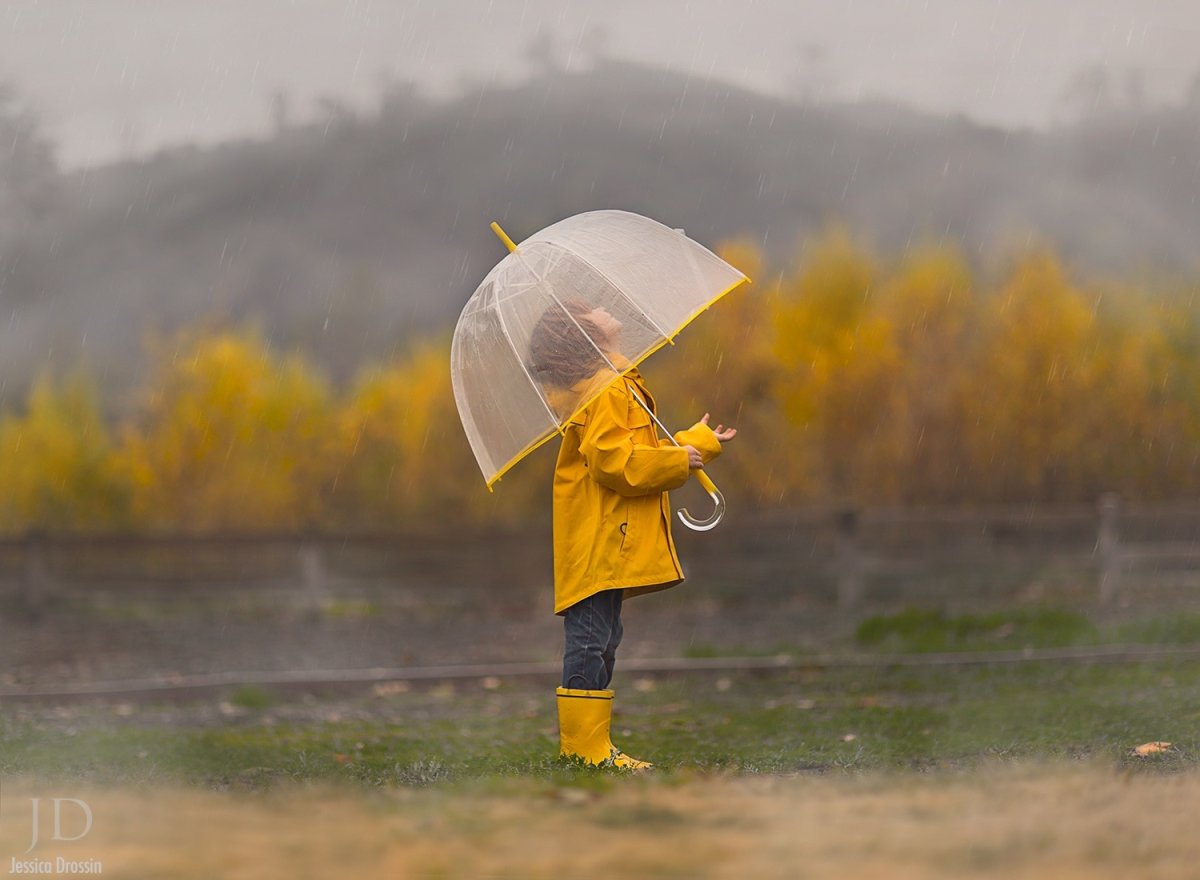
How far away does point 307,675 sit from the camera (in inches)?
347

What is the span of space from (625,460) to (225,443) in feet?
111

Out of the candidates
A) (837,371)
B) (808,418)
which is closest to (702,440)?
(808,418)

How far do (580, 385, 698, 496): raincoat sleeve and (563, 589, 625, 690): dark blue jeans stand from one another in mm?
419

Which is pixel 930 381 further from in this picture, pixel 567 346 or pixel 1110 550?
pixel 567 346

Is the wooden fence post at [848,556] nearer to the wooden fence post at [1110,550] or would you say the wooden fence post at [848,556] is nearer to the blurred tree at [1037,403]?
the wooden fence post at [1110,550]

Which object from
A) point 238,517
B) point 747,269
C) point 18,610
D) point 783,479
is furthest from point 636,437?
point 238,517

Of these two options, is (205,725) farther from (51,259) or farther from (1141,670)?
(51,259)

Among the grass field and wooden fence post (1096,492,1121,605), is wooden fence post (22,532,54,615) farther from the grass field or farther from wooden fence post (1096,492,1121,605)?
wooden fence post (1096,492,1121,605)

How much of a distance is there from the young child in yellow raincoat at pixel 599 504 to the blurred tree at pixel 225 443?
29187 mm

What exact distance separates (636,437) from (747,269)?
91.0ft

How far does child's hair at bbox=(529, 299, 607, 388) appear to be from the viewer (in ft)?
15.8

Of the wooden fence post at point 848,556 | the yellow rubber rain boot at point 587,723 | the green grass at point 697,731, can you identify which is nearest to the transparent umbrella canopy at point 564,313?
the yellow rubber rain boot at point 587,723

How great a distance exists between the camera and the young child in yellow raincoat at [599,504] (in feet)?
15.1

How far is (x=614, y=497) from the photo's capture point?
471 centimetres
